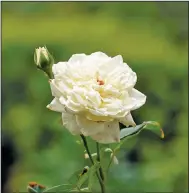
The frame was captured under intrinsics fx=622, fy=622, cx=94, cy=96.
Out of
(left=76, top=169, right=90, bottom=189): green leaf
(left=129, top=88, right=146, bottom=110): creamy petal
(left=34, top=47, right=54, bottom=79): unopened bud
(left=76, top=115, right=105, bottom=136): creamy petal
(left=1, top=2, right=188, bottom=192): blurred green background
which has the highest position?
(left=34, top=47, right=54, bottom=79): unopened bud

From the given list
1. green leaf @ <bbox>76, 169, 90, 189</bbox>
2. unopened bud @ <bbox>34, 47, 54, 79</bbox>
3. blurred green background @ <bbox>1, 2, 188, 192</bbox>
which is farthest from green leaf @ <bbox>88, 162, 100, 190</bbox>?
blurred green background @ <bbox>1, 2, 188, 192</bbox>

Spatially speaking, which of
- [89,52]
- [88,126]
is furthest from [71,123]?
[89,52]

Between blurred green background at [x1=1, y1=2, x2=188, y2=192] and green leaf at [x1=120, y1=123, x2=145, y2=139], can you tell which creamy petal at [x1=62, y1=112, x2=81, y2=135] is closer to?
green leaf at [x1=120, y1=123, x2=145, y2=139]

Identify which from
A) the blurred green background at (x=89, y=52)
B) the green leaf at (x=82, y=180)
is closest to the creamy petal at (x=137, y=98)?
the green leaf at (x=82, y=180)

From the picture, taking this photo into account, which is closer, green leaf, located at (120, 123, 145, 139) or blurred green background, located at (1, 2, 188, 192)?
green leaf, located at (120, 123, 145, 139)

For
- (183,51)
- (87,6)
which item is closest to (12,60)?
(87,6)

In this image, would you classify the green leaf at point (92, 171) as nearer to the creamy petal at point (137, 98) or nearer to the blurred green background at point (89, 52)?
the creamy petal at point (137, 98)

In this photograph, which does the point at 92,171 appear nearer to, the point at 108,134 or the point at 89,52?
the point at 108,134

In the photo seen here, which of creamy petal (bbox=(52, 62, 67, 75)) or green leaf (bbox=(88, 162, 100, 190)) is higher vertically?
creamy petal (bbox=(52, 62, 67, 75))
